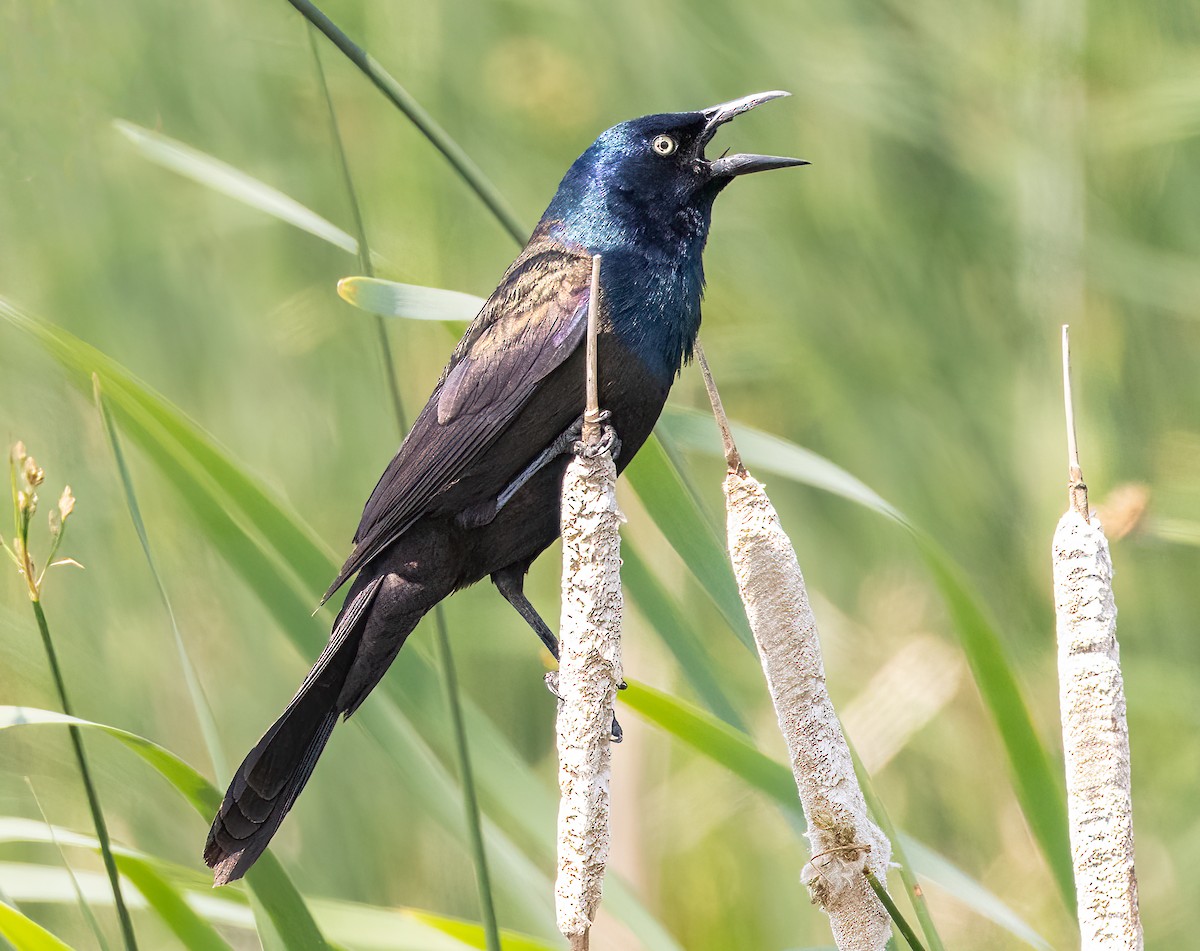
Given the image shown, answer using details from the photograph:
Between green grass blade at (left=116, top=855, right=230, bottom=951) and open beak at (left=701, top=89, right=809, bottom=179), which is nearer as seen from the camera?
green grass blade at (left=116, top=855, right=230, bottom=951)

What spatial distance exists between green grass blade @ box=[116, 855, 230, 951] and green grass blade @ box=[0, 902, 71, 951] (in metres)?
0.10

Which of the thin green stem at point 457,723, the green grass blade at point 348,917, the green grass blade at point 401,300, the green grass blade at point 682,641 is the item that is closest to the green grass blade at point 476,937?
the green grass blade at point 348,917

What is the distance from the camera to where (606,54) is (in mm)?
3445

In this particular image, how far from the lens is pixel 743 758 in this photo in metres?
1.61

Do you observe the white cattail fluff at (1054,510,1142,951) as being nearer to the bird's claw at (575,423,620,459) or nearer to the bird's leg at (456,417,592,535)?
the bird's claw at (575,423,620,459)

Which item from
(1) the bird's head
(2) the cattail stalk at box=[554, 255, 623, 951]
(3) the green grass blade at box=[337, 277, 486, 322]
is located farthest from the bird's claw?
(1) the bird's head

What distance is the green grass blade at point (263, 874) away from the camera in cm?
144

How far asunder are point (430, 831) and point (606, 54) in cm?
188

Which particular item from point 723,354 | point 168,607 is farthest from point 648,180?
point 723,354

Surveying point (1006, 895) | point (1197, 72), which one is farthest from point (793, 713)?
point (1197, 72)

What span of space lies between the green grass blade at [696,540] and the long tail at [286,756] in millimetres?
426

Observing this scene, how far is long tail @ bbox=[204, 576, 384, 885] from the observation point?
1548mm

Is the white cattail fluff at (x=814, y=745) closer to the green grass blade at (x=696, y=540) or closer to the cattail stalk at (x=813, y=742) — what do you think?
the cattail stalk at (x=813, y=742)

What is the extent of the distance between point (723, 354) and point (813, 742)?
2164mm
